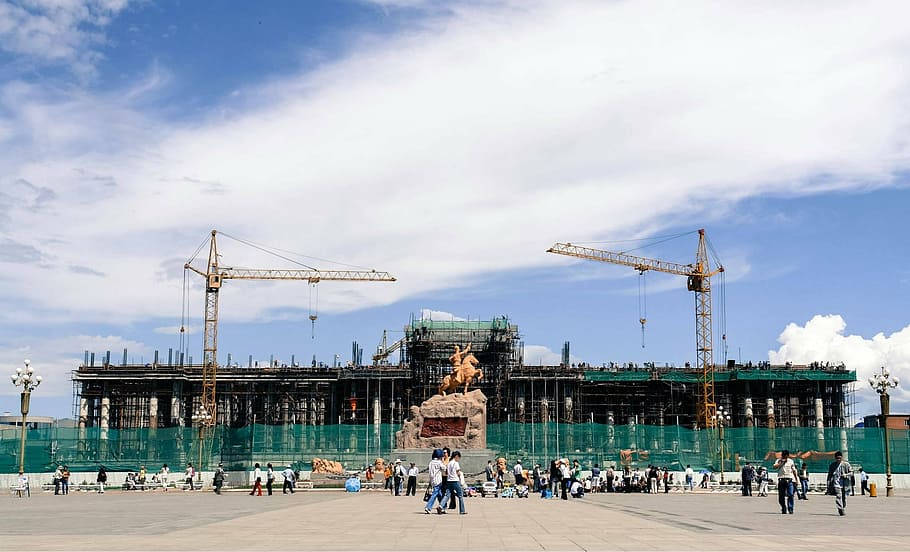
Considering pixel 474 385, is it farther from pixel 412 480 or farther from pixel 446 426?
pixel 412 480

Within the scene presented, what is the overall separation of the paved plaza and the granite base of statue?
33220 millimetres

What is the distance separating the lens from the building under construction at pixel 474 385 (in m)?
116

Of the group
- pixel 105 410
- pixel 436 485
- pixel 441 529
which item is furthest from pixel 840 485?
pixel 105 410

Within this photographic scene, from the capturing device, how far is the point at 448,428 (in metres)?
67.4

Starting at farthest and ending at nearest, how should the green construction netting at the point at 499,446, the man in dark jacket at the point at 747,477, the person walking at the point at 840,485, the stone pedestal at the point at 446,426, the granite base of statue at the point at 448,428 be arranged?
the stone pedestal at the point at 446,426
the granite base of statue at the point at 448,428
the green construction netting at the point at 499,446
the man in dark jacket at the point at 747,477
the person walking at the point at 840,485

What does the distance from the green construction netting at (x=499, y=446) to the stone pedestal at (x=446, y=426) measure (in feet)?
11.8

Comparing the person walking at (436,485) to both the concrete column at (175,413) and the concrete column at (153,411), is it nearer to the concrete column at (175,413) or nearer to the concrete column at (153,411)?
the concrete column at (175,413)

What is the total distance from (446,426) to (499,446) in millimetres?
6156

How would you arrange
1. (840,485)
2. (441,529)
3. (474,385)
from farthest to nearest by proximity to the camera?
(474,385) → (840,485) → (441,529)

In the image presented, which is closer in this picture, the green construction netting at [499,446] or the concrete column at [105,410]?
the green construction netting at [499,446]

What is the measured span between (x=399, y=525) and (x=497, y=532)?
308 cm

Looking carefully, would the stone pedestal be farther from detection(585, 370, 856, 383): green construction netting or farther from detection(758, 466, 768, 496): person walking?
detection(585, 370, 856, 383): green construction netting

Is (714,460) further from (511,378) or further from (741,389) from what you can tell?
(741,389)

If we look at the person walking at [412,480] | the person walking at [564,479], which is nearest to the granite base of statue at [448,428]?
the person walking at [412,480]
